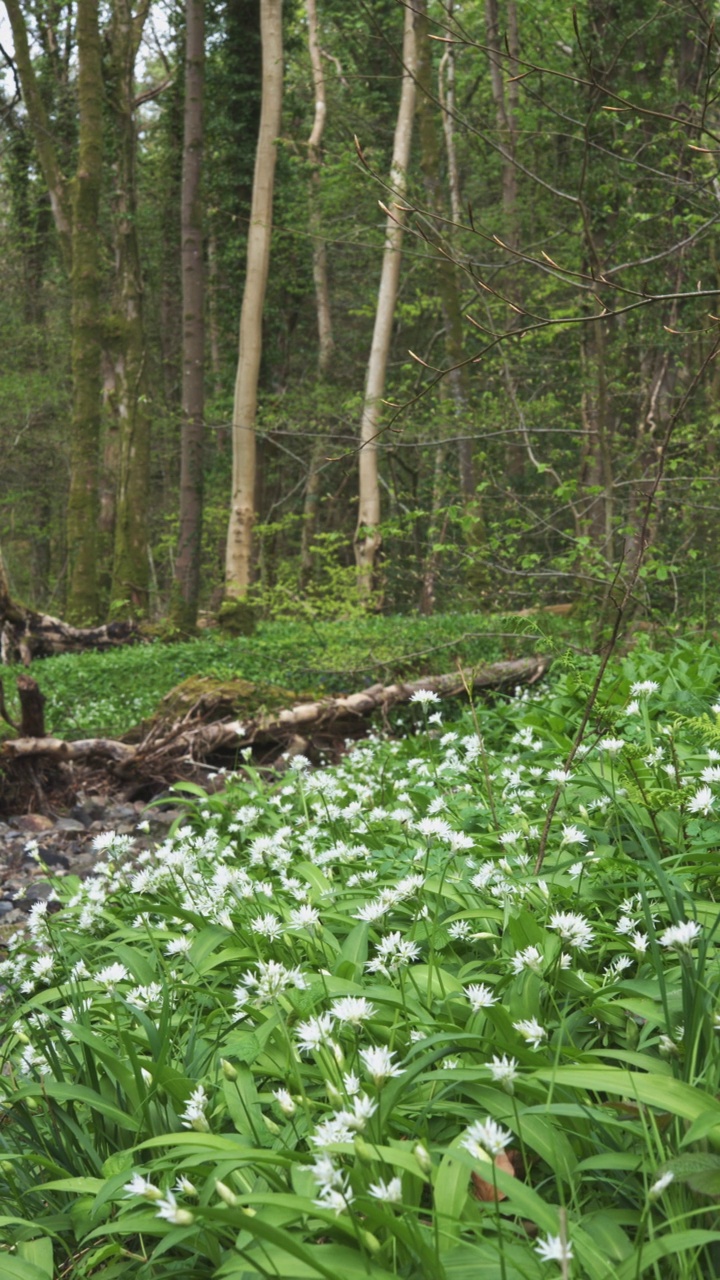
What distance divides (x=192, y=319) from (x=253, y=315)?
100 centimetres

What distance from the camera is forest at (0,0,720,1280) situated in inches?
67.5

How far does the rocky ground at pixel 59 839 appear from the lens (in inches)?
205

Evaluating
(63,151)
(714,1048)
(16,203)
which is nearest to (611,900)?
(714,1048)

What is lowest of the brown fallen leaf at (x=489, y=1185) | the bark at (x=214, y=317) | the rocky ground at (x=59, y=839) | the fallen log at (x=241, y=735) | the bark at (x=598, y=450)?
the rocky ground at (x=59, y=839)

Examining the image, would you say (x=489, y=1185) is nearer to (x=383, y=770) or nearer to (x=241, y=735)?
(x=383, y=770)

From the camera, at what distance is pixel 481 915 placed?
252 centimetres

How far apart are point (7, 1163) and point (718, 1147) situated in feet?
5.36

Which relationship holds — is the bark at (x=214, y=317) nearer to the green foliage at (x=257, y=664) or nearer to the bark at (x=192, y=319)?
the bark at (x=192, y=319)

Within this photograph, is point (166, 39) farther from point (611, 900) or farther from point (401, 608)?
point (611, 900)

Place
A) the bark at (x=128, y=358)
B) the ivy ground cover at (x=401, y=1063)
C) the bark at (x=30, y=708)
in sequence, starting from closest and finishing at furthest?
the ivy ground cover at (x=401, y=1063) → the bark at (x=30, y=708) → the bark at (x=128, y=358)

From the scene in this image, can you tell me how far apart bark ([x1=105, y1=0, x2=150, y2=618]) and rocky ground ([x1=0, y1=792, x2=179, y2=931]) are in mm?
9619

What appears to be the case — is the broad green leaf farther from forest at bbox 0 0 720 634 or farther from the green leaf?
forest at bbox 0 0 720 634

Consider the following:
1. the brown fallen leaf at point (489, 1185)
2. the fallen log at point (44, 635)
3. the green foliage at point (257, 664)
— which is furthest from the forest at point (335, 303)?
the brown fallen leaf at point (489, 1185)

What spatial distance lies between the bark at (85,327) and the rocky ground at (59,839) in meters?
9.26
